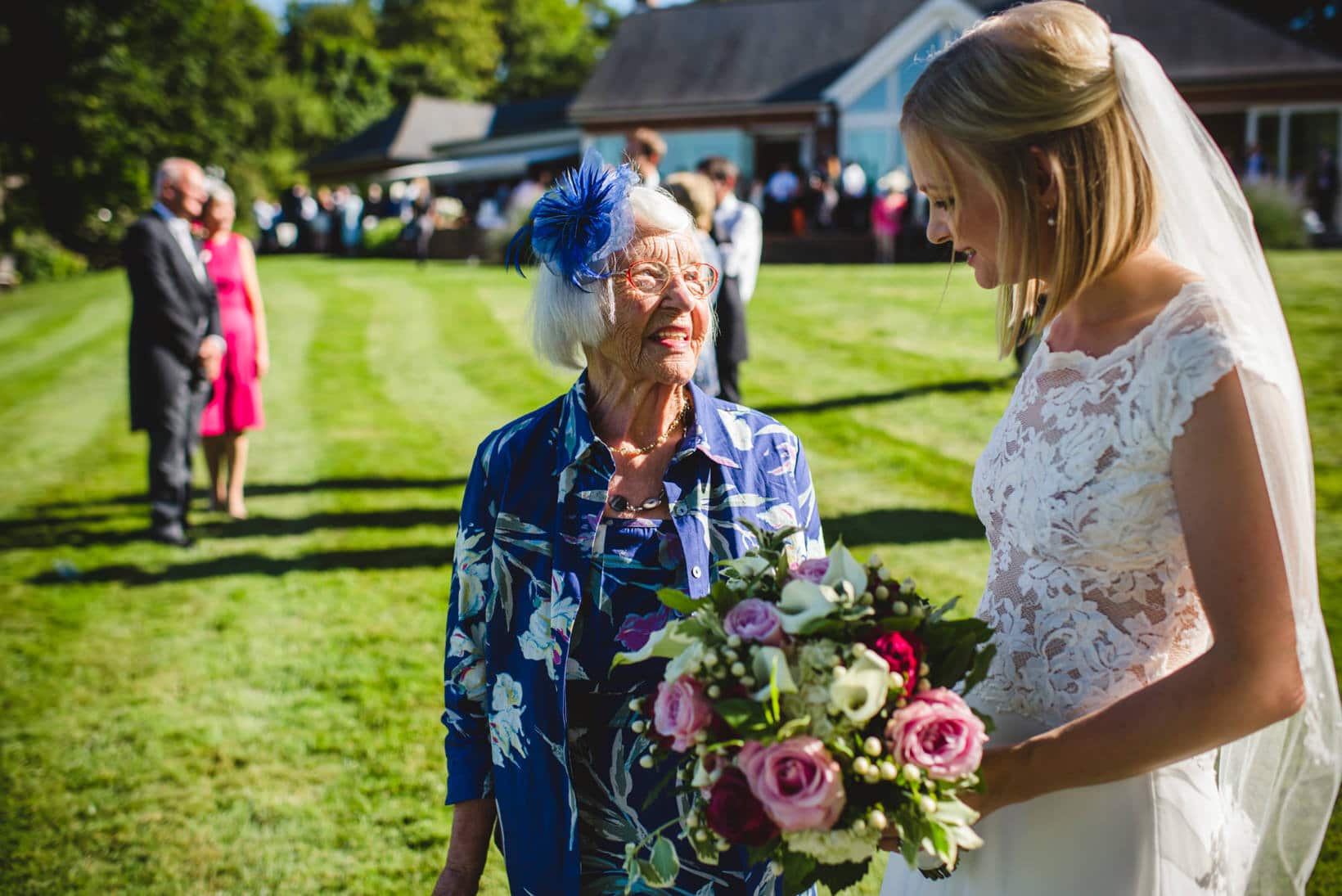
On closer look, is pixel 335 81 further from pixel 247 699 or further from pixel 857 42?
pixel 247 699

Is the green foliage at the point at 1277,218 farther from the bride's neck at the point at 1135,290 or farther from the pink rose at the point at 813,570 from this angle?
the pink rose at the point at 813,570

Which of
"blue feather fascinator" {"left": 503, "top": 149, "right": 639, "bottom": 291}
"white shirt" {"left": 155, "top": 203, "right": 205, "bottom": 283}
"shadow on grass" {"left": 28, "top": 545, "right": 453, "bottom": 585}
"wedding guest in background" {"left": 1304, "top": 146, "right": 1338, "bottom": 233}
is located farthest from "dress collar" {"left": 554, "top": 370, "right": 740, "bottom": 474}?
"wedding guest in background" {"left": 1304, "top": 146, "right": 1338, "bottom": 233}

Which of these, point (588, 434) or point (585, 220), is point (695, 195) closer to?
point (585, 220)

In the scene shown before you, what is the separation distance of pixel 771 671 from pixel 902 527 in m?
5.67

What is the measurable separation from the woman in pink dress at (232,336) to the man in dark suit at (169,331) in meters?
0.21

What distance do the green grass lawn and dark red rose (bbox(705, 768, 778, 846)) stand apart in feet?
3.19

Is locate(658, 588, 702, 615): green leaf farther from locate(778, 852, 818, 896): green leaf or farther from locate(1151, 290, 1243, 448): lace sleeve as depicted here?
locate(1151, 290, 1243, 448): lace sleeve

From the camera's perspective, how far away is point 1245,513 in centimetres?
150

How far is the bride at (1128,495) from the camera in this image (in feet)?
5.13

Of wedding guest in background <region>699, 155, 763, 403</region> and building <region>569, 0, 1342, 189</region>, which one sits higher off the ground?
building <region>569, 0, 1342, 189</region>

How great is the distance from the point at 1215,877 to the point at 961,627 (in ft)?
2.44

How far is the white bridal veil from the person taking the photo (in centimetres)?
162

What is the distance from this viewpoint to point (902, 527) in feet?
23.2

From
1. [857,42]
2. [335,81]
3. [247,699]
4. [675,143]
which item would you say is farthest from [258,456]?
[335,81]
